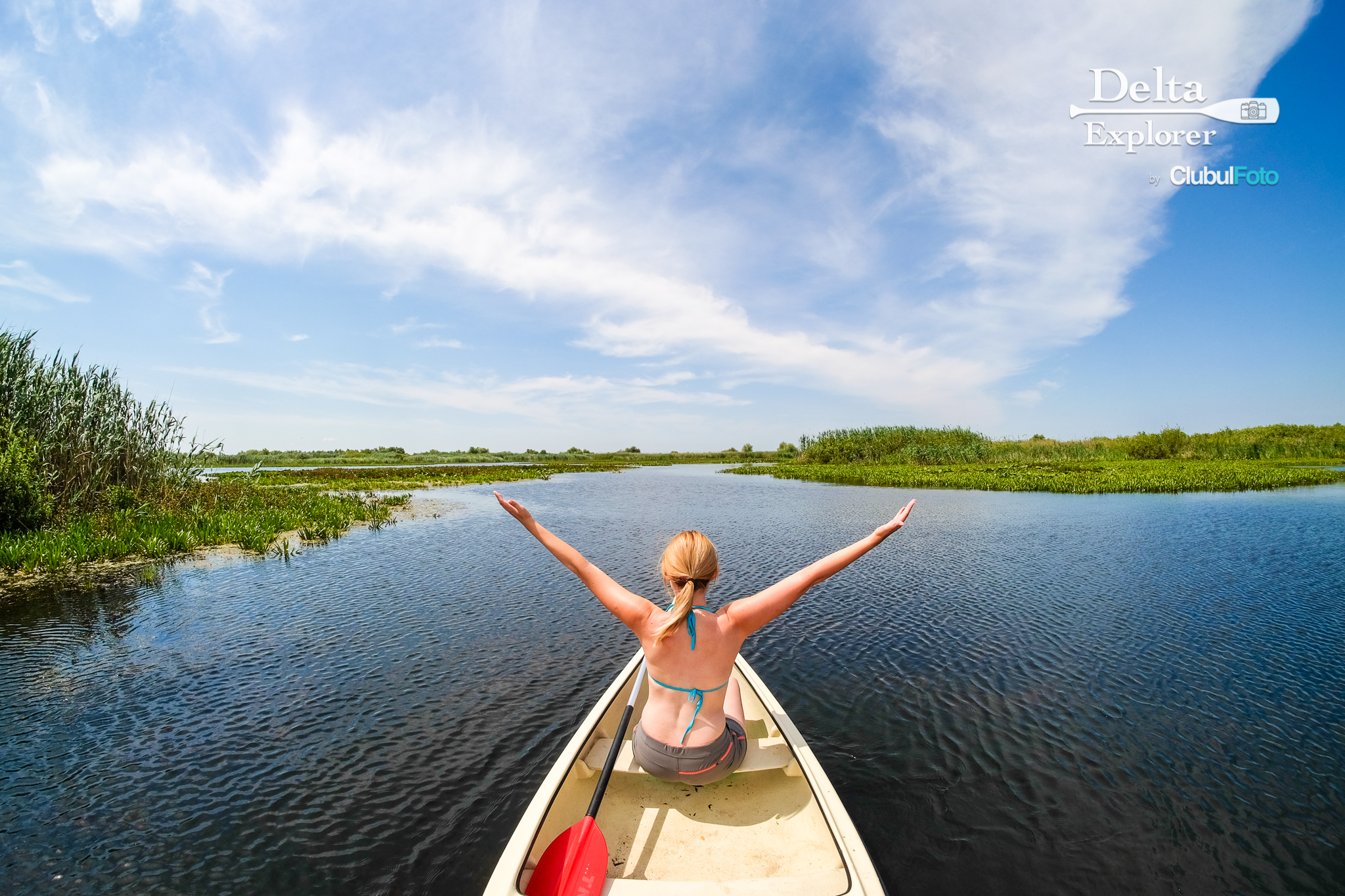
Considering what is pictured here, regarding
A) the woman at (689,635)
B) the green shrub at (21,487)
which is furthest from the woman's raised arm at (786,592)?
the green shrub at (21,487)

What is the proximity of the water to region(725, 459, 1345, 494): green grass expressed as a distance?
21793 mm

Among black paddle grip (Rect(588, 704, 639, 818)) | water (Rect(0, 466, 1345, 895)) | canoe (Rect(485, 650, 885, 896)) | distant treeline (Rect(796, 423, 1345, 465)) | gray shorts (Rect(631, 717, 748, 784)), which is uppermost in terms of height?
distant treeline (Rect(796, 423, 1345, 465))

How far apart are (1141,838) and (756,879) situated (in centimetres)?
401

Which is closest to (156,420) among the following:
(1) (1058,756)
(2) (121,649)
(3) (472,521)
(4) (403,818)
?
(3) (472,521)

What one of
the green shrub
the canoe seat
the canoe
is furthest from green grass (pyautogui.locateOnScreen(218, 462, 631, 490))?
the canoe

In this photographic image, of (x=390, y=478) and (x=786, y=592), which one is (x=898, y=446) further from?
(x=786, y=592)

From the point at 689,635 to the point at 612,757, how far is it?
1548mm

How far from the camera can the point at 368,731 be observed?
6.77 meters

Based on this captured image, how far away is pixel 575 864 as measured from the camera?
137 inches

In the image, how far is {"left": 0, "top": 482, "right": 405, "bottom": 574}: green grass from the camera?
13.9m

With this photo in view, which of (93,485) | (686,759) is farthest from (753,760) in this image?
(93,485)

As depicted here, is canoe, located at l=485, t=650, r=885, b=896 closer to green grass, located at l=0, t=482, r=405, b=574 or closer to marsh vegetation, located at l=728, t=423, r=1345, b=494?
green grass, located at l=0, t=482, r=405, b=574

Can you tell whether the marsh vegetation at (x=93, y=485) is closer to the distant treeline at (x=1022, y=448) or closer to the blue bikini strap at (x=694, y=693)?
the blue bikini strap at (x=694, y=693)

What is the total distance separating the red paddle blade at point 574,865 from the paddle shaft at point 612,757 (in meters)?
0.15
